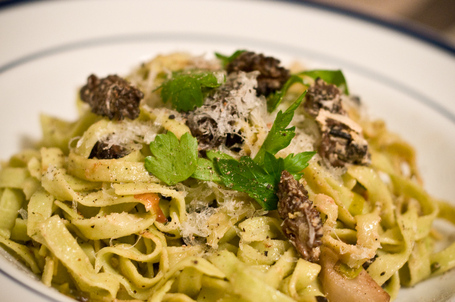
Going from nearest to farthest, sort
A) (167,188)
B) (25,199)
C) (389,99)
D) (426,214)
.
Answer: (167,188) < (25,199) < (426,214) < (389,99)

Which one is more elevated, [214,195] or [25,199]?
[214,195]

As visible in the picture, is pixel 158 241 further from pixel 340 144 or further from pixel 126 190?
pixel 340 144

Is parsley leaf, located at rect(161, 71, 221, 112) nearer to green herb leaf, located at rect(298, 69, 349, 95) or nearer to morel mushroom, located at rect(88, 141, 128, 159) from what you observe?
morel mushroom, located at rect(88, 141, 128, 159)

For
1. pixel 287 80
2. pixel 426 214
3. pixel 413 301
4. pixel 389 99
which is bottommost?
pixel 413 301

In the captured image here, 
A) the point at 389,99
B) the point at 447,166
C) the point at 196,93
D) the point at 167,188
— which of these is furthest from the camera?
the point at 389,99

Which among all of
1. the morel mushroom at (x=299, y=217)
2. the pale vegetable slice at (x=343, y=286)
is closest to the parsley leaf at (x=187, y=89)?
the morel mushroom at (x=299, y=217)

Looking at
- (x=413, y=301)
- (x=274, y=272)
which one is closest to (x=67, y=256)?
(x=274, y=272)
